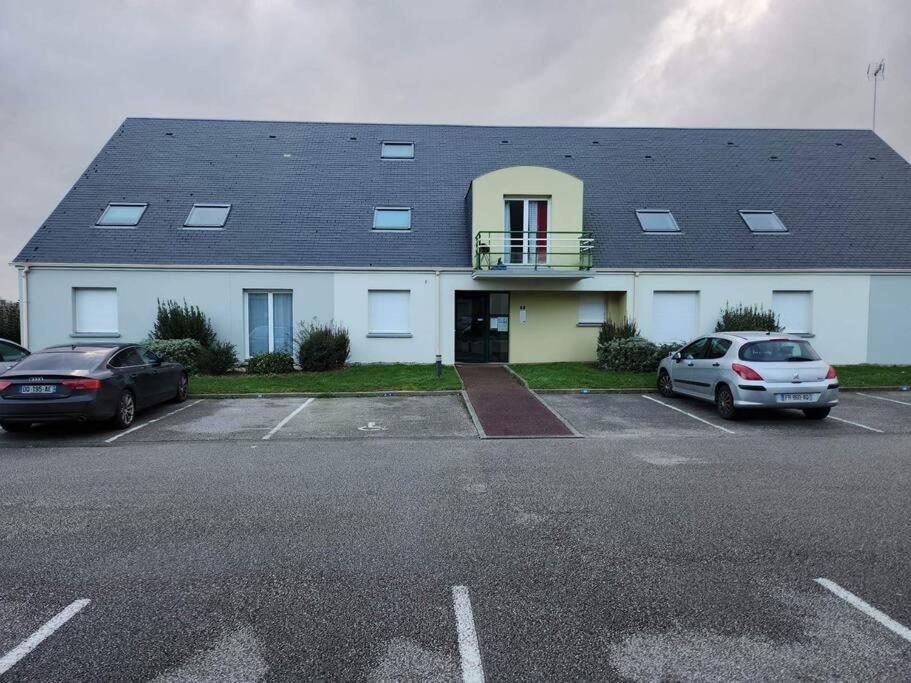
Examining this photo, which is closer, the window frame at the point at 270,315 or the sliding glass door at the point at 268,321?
the window frame at the point at 270,315

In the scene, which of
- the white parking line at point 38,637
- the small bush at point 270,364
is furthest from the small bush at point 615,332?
the white parking line at point 38,637

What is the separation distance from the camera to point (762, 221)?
18.9 m

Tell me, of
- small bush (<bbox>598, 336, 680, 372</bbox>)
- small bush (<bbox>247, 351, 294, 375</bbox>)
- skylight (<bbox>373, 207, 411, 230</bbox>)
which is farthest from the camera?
skylight (<bbox>373, 207, 411, 230</bbox>)

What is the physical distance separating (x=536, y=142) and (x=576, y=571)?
21.2 m

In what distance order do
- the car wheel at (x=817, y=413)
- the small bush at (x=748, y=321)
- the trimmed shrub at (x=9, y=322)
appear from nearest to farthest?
the car wheel at (x=817, y=413) < the small bush at (x=748, y=321) < the trimmed shrub at (x=9, y=322)

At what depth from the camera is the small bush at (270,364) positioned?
51.1 ft

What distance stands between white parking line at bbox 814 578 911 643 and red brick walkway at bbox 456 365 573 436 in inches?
201

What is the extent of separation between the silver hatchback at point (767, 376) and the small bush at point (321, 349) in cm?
970

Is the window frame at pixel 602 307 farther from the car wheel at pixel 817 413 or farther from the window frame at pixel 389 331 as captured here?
the car wheel at pixel 817 413

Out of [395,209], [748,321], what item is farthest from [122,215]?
[748,321]

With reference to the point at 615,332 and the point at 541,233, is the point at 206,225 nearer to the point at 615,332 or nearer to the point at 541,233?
the point at 541,233

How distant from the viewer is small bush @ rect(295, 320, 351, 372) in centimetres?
1566

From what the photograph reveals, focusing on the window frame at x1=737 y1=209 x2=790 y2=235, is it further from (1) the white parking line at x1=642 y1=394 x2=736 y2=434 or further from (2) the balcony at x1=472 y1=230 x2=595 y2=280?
(1) the white parking line at x1=642 y1=394 x2=736 y2=434

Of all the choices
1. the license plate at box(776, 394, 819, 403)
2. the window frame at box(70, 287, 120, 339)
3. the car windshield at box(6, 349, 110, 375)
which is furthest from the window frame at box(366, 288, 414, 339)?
the license plate at box(776, 394, 819, 403)
